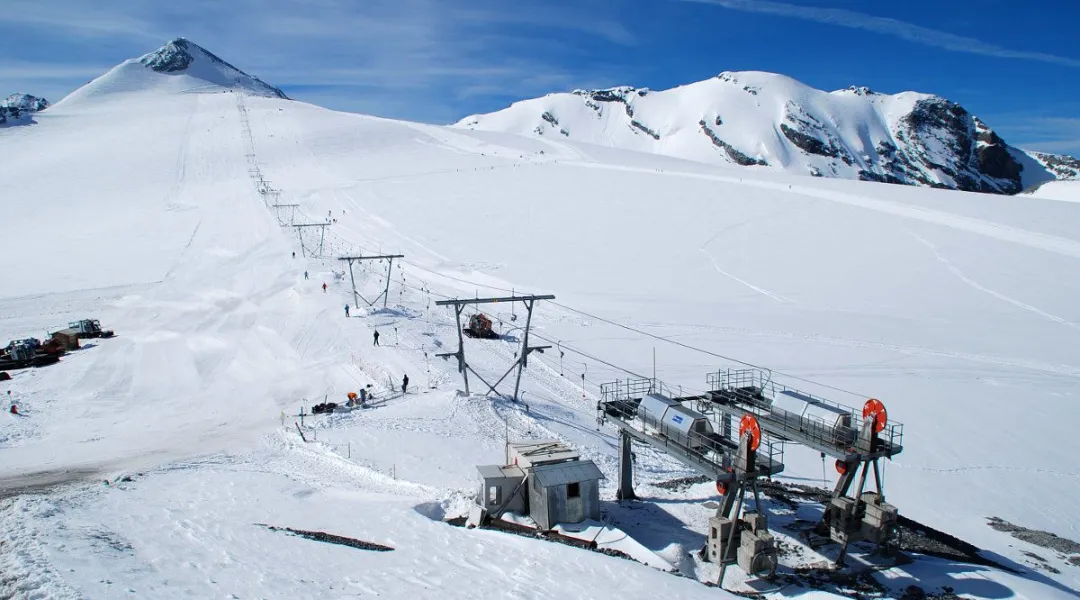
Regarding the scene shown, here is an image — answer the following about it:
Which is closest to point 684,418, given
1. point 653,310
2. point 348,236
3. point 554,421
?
point 554,421

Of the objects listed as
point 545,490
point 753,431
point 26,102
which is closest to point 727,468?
point 753,431

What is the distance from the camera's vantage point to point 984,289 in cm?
3575

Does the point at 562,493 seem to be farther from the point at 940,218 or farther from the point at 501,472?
the point at 940,218

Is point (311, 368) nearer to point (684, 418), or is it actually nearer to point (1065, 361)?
point (684, 418)

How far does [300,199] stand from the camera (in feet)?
196

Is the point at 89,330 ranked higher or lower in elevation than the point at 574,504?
higher

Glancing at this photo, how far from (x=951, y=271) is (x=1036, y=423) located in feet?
61.9

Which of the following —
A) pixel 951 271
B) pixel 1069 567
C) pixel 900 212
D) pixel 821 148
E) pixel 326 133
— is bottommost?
pixel 1069 567

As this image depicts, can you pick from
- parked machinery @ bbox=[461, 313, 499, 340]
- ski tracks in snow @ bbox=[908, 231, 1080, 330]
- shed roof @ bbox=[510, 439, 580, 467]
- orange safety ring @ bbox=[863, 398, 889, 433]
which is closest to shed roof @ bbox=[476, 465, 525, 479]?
shed roof @ bbox=[510, 439, 580, 467]

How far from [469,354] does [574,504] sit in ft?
49.3

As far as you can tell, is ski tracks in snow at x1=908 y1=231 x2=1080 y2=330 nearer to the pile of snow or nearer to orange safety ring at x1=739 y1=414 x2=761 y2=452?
orange safety ring at x1=739 y1=414 x2=761 y2=452

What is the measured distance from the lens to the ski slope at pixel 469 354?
11750 millimetres

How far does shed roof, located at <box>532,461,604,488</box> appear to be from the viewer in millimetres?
13508

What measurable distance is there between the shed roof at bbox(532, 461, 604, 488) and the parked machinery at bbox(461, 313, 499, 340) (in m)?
17.3
